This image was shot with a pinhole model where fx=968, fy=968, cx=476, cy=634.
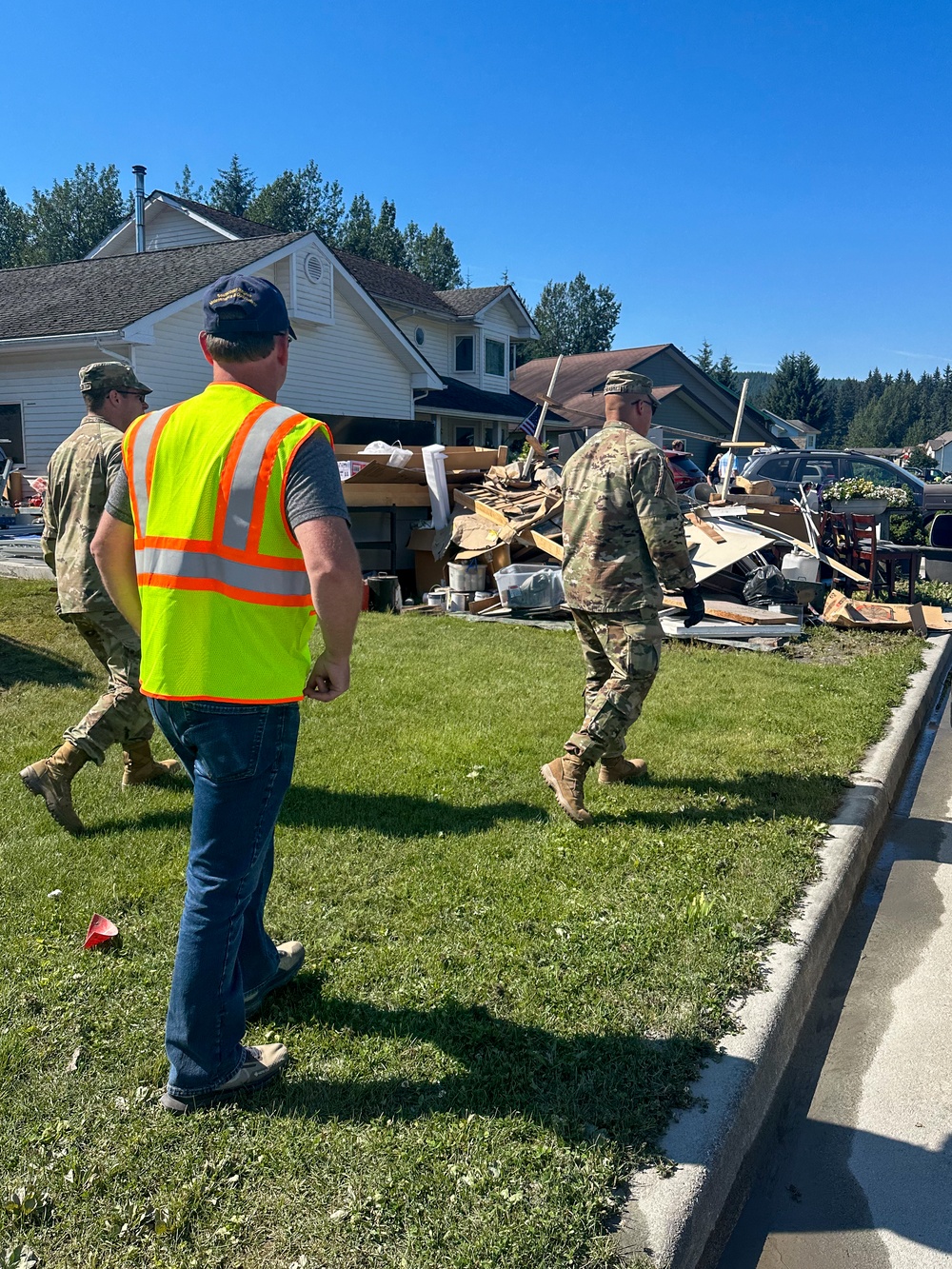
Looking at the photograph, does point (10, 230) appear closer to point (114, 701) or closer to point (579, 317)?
point (579, 317)

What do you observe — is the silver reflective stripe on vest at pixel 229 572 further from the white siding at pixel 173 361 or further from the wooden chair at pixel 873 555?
the white siding at pixel 173 361

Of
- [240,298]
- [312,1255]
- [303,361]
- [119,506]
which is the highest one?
[303,361]

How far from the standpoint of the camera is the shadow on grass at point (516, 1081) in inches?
106

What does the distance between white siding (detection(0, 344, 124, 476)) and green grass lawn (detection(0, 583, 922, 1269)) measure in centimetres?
1230

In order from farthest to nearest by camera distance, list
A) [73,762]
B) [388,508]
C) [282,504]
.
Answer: [388,508]
[73,762]
[282,504]

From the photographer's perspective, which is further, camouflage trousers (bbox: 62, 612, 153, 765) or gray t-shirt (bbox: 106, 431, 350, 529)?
camouflage trousers (bbox: 62, 612, 153, 765)

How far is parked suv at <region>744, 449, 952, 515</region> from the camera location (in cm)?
1582

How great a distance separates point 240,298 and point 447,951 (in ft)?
7.65

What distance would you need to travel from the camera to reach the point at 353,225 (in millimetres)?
67062

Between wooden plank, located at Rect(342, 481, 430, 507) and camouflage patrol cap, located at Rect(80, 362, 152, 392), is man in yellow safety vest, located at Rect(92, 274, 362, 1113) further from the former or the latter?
wooden plank, located at Rect(342, 481, 430, 507)

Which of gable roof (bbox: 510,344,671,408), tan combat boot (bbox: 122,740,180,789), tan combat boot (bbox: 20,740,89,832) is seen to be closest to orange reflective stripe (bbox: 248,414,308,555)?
tan combat boot (bbox: 20,740,89,832)

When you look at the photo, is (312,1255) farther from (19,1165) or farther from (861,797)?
(861,797)

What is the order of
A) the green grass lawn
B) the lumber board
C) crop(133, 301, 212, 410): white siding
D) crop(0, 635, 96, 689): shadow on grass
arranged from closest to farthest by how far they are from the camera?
1. the green grass lawn
2. crop(0, 635, 96, 689): shadow on grass
3. the lumber board
4. crop(133, 301, 212, 410): white siding

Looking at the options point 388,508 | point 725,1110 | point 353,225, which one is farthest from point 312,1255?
point 353,225
